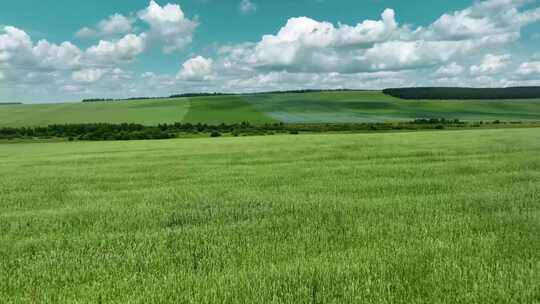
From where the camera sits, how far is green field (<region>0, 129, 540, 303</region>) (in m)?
4.84

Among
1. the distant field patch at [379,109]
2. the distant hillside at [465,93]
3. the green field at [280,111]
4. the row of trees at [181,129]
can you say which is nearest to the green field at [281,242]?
the row of trees at [181,129]

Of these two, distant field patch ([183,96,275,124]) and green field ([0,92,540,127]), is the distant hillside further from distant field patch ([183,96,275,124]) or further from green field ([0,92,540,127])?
distant field patch ([183,96,275,124])

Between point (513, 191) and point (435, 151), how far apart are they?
38.8ft

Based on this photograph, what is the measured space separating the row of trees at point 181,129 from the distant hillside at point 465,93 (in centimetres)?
8146

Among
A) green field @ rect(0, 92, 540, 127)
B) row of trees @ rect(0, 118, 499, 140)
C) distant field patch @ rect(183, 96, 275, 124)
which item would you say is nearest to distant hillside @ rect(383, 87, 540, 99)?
green field @ rect(0, 92, 540, 127)

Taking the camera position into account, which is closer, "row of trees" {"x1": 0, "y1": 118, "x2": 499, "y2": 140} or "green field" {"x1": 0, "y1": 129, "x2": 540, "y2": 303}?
"green field" {"x1": 0, "y1": 129, "x2": 540, "y2": 303}

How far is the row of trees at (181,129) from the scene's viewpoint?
7631 centimetres

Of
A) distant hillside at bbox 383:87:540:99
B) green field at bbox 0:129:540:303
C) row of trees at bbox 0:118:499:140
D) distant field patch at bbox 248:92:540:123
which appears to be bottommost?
green field at bbox 0:129:540:303

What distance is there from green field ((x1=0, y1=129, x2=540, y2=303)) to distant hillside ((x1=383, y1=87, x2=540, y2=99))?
16222cm

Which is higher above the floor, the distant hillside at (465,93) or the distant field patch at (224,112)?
the distant hillside at (465,93)

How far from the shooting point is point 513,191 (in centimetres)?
988

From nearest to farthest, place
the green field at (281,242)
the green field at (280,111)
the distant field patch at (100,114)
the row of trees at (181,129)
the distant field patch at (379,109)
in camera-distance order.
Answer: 1. the green field at (281,242)
2. the row of trees at (181,129)
3. the distant field patch at (379,109)
4. the green field at (280,111)
5. the distant field patch at (100,114)

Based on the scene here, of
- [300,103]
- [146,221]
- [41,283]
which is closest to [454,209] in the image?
[146,221]

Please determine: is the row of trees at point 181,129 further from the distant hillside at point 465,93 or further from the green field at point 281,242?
the distant hillside at point 465,93
